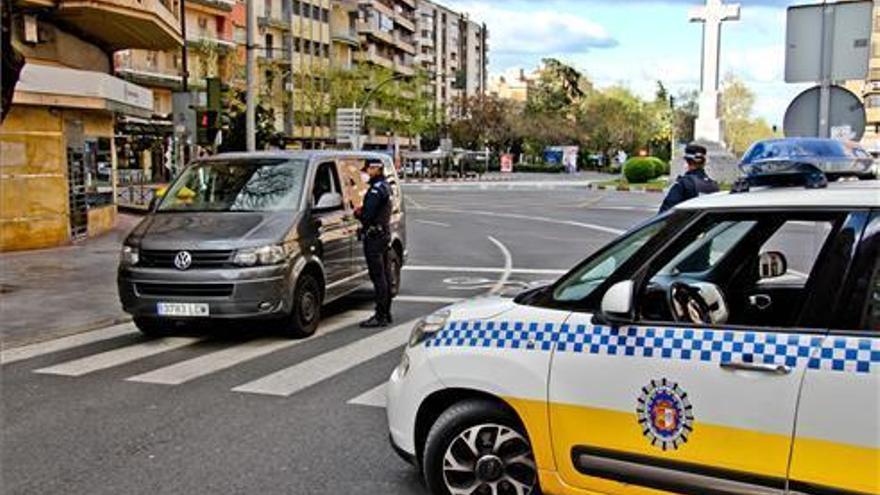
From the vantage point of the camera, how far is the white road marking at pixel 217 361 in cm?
737

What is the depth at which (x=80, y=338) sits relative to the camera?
368 inches

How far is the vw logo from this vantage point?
855 cm

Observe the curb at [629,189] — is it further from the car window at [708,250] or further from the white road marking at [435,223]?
the car window at [708,250]

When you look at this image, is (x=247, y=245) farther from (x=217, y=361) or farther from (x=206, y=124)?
(x=206, y=124)

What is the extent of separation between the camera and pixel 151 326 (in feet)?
30.8

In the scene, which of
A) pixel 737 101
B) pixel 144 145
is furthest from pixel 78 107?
pixel 737 101

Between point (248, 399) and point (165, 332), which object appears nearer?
point (248, 399)

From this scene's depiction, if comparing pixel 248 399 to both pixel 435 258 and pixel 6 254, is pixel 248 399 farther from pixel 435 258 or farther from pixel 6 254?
pixel 6 254

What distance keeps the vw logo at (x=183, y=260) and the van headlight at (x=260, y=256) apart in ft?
1.48

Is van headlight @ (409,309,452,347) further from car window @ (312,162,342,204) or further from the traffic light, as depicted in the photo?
the traffic light

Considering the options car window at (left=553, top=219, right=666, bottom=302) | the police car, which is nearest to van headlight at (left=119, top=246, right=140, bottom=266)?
the police car

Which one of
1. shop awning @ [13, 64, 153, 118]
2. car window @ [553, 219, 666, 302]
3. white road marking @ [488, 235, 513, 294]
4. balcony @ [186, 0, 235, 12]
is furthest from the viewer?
balcony @ [186, 0, 235, 12]

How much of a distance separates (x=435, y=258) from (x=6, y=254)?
8184 millimetres

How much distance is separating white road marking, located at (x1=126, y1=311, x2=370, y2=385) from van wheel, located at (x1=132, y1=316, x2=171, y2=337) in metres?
1.17
